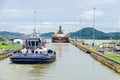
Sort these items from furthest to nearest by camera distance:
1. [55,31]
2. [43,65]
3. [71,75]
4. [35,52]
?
[55,31] → [35,52] → [43,65] → [71,75]

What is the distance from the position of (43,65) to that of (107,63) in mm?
7174

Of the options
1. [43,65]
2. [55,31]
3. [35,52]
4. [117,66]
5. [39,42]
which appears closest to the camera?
[117,66]

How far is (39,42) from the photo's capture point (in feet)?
173

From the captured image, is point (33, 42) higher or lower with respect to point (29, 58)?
higher

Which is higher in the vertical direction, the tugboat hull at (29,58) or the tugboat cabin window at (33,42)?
the tugboat cabin window at (33,42)

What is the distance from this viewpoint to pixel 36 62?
4378cm

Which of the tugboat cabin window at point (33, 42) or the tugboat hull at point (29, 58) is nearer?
the tugboat hull at point (29, 58)

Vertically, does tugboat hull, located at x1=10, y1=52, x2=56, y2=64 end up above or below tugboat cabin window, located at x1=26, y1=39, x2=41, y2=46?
below

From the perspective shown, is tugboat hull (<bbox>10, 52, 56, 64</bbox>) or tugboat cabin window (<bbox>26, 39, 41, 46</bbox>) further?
tugboat cabin window (<bbox>26, 39, 41, 46</bbox>)

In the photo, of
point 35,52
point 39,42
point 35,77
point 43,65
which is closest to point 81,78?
point 35,77

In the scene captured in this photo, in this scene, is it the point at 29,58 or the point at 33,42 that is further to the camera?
the point at 33,42

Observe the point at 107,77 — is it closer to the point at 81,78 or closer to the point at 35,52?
the point at 81,78

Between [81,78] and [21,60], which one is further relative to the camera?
[21,60]

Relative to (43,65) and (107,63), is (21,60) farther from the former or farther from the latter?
(107,63)
